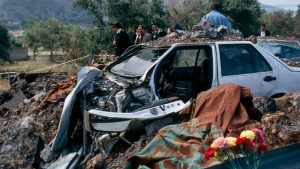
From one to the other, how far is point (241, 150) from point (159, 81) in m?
3.23

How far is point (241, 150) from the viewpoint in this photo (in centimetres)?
331

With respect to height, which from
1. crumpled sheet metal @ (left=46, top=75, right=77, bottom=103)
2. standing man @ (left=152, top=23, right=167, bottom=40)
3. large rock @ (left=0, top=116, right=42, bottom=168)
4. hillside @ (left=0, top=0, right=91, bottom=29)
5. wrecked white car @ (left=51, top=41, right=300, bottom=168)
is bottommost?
hillside @ (left=0, top=0, right=91, bottom=29)

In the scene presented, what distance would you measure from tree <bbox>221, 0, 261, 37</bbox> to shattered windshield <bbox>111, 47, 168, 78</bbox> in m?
19.9

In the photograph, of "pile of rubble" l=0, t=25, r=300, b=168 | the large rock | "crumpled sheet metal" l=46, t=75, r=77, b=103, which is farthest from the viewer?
"crumpled sheet metal" l=46, t=75, r=77, b=103

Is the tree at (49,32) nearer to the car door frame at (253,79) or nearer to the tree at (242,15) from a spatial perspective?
the tree at (242,15)

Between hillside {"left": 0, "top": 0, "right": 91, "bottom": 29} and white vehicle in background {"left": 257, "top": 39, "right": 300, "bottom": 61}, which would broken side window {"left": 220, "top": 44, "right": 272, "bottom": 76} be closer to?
white vehicle in background {"left": 257, "top": 39, "right": 300, "bottom": 61}

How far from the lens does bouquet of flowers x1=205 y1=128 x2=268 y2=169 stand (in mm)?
3227

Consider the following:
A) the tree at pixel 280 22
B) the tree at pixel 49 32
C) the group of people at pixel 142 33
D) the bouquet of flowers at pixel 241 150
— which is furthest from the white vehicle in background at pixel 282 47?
the tree at pixel 49 32

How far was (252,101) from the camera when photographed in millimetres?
6074

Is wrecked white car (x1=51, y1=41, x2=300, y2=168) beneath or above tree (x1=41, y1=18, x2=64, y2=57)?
above

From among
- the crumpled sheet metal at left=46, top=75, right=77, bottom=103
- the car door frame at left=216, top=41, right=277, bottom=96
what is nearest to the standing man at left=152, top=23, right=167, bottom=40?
the crumpled sheet metal at left=46, top=75, right=77, bottom=103

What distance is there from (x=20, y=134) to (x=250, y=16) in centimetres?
2271

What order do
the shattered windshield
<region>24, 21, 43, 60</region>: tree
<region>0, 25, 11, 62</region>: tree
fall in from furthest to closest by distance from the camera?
<region>24, 21, 43, 60</region>: tree, <region>0, 25, 11, 62</region>: tree, the shattered windshield

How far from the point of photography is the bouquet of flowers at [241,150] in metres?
3.23
